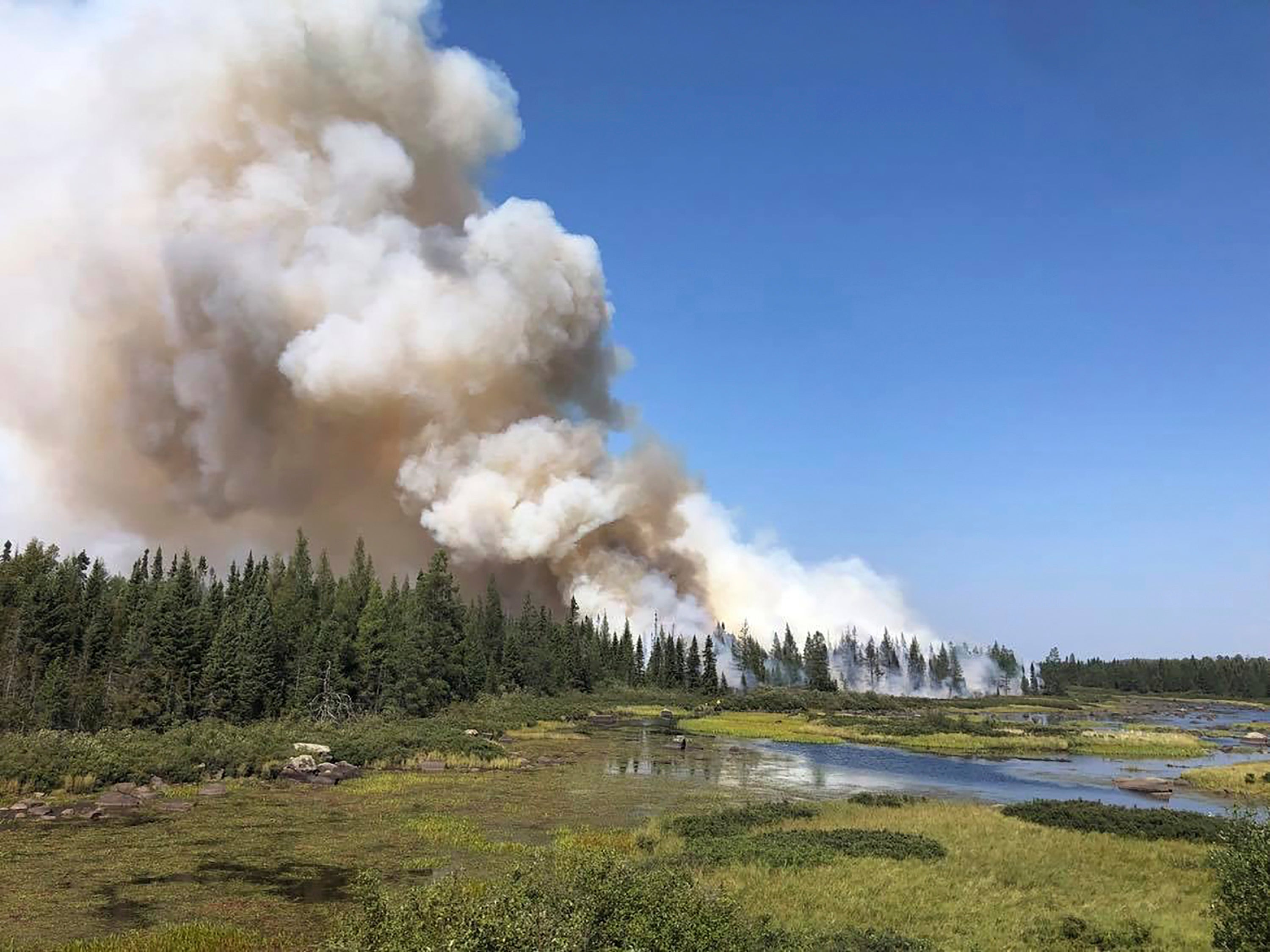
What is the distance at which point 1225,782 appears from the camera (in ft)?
203

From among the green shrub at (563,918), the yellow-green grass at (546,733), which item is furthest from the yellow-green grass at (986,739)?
the green shrub at (563,918)

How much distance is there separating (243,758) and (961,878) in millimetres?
45456

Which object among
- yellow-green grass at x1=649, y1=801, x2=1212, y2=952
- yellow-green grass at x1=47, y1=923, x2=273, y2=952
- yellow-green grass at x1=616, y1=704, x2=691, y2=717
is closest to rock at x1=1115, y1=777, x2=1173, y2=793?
yellow-green grass at x1=649, y1=801, x2=1212, y2=952

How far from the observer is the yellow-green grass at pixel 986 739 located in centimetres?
9044

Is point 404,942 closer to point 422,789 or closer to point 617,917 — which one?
point 617,917

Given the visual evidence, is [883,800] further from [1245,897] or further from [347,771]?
[347,771]

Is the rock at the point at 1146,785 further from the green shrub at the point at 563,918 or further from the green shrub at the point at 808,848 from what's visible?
the green shrub at the point at 563,918

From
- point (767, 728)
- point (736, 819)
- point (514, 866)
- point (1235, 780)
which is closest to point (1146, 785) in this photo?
point (1235, 780)

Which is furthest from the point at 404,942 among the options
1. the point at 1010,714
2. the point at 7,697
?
the point at 1010,714

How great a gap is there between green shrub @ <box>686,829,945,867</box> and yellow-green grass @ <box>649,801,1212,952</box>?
29.5 inches

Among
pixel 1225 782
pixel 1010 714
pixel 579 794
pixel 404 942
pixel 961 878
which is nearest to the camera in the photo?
pixel 404 942

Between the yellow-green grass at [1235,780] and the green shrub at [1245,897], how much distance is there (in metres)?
42.6

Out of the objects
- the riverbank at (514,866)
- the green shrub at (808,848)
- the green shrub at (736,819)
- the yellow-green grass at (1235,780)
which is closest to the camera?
the riverbank at (514,866)

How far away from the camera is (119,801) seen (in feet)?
140
